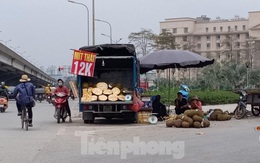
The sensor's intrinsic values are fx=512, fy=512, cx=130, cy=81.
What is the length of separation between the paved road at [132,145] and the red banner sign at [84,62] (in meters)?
2.32

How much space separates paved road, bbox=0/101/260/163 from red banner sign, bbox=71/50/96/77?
7.60ft

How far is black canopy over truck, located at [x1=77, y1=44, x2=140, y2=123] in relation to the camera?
56.9 feet

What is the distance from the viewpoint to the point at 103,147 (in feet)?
36.7

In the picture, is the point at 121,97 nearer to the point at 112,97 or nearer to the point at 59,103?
the point at 112,97

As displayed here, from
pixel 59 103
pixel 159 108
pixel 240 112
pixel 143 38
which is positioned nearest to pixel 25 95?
pixel 59 103

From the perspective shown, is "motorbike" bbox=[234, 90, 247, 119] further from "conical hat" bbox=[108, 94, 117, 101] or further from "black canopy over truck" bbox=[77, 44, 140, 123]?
"conical hat" bbox=[108, 94, 117, 101]

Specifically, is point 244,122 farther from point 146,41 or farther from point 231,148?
point 146,41

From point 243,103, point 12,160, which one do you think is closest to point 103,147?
point 12,160

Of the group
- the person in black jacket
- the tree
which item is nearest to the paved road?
the person in black jacket

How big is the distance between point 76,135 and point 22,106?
109 inches

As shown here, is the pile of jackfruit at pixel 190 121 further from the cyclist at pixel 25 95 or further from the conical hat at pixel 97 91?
the cyclist at pixel 25 95

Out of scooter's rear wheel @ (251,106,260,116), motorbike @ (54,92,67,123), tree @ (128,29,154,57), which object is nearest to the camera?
motorbike @ (54,92,67,123)

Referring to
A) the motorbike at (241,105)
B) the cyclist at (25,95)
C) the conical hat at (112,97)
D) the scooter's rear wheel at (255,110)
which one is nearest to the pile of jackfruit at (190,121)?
the conical hat at (112,97)

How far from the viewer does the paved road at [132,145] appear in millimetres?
9750
